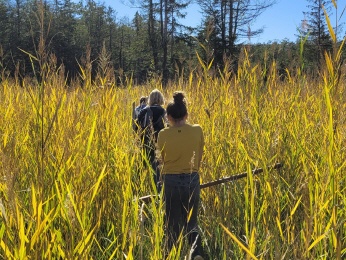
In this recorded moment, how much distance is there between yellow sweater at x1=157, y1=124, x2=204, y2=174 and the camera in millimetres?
2578

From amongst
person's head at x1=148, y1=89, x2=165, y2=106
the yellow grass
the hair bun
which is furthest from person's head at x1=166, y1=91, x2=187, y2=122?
person's head at x1=148, y1=89, x2=165, y2=106

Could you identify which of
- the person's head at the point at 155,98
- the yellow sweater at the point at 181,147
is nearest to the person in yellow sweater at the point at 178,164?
the yellow sweater at the point at 181,147

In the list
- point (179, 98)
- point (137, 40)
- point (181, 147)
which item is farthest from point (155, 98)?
point (137, 40)

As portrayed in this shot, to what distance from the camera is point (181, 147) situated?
2602mm

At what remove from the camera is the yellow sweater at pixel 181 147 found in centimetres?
258

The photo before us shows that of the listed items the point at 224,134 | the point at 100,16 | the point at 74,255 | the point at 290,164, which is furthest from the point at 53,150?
the point at 100,16

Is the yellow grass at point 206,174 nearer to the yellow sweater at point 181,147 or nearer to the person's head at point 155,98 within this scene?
the yellow sweater at point 181,147

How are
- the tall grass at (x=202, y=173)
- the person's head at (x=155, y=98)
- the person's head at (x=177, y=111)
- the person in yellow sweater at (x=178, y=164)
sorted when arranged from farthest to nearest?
the person's head at (x=155, y=98) < the person's head at (x=177, y=111) < the person in yellow sweater at (x=178, y=164) < the tall grass at (x=202, y=173)

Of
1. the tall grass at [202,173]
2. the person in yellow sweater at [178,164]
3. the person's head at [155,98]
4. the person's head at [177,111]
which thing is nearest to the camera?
the tall grass at [202,173]

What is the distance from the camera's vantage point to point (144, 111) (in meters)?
3.96

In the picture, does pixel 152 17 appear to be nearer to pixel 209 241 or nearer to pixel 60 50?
pixel 60 50

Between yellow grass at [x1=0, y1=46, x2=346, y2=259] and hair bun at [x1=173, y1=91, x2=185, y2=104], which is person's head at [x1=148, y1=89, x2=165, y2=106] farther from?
hair bun at [x1=173, y1=91, x2=185, y2=104]

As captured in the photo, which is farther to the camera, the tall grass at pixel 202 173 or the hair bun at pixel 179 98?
the hair bun at pixel 179 98

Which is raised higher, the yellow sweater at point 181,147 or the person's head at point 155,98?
the person's head at point 155,98
